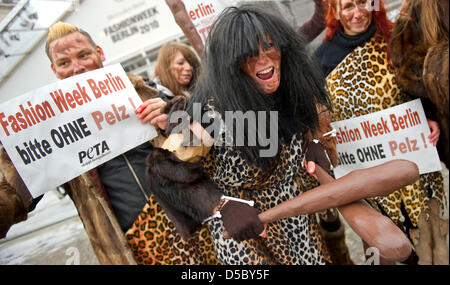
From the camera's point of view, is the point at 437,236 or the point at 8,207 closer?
the point at 8,207

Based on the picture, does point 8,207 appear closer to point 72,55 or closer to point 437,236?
point 72,55

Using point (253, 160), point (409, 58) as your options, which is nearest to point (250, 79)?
point (253, 160)

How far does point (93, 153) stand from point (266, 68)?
0.56 m

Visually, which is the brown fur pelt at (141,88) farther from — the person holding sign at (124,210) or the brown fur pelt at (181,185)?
the brown fur pelt at (181,185)

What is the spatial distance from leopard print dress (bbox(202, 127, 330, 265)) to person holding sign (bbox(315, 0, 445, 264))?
22 cm

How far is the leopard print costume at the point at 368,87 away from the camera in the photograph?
0.92 m

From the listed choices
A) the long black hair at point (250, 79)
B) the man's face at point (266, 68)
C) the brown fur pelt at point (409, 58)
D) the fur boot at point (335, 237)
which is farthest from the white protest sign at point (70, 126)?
the fur boot at point (335, 237)

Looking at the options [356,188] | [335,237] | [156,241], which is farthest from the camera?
[335,237]

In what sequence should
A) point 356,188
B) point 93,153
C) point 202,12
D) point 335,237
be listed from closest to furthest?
point 356,188, point 93,153, point 202,12, point 335,237

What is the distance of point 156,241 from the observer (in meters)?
1.05

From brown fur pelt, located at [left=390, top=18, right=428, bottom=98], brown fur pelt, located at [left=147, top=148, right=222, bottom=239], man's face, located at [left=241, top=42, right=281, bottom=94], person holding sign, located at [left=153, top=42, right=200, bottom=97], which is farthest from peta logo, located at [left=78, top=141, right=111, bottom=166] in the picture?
brown fur pelt, located at [left=390, top=18, right=428, bottom=98]
